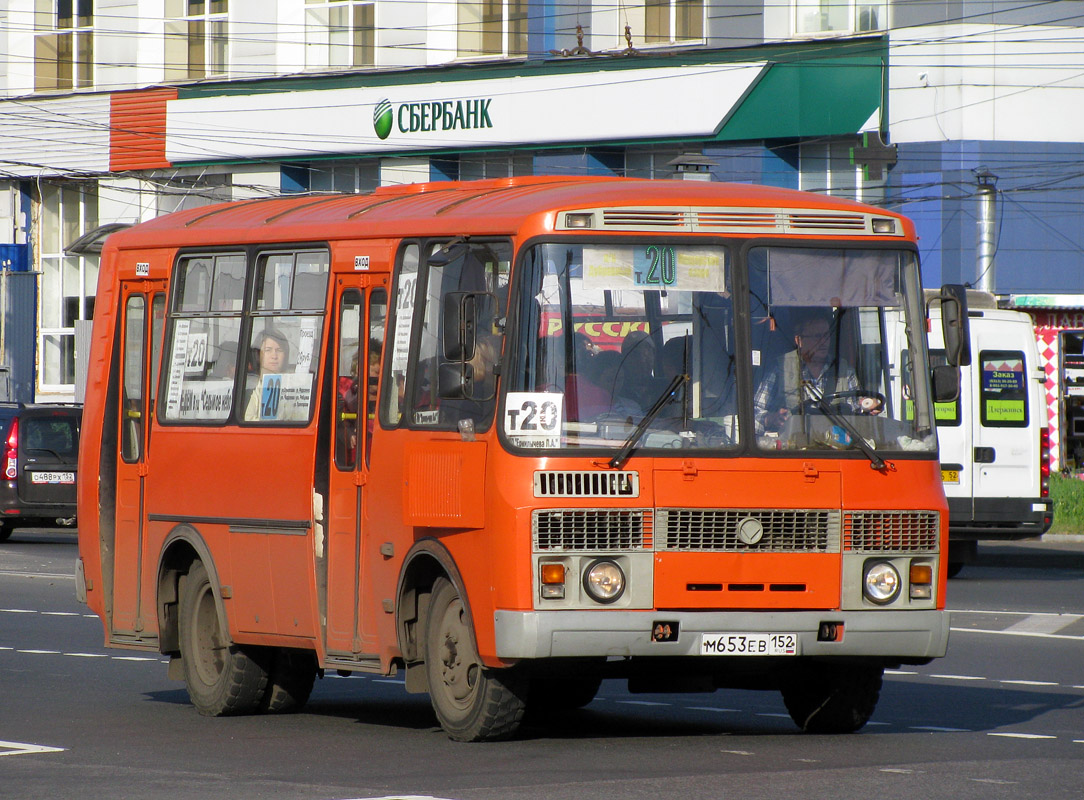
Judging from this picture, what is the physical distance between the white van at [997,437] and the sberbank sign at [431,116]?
51.9 feet

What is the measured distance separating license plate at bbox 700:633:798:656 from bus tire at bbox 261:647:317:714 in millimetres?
3059

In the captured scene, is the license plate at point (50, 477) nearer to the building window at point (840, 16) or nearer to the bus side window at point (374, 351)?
the building window at point (840, 16)

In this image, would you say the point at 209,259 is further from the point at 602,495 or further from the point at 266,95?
the point at 266,95

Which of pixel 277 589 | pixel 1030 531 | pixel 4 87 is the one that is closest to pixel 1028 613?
pixel 1030 531

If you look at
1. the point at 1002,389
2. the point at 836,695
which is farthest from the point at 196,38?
the point at 836,695

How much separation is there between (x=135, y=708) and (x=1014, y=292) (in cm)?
2135

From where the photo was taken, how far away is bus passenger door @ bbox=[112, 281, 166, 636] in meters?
11.9

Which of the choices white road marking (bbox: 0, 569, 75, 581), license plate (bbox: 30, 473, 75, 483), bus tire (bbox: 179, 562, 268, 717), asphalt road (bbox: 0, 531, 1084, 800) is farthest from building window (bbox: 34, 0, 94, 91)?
bus tire (bbox: 179, 562, 268, 717)

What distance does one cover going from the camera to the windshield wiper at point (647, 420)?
9.01 m

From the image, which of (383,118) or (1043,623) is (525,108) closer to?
(383,118)

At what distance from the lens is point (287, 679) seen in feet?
37.4

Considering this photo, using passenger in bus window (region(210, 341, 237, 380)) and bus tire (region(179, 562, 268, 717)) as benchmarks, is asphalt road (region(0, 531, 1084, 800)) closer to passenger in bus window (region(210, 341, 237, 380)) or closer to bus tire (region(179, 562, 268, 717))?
bus tire (region(179, 562, 268, 717))

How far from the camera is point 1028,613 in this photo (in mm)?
17219

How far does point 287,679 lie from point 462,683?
7.19 feet
